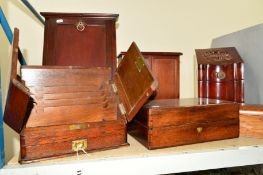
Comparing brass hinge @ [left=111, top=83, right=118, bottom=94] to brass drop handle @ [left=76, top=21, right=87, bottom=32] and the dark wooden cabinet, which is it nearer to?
the dark wooden cabinet

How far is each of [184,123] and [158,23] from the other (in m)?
0.94

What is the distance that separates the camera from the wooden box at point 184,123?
84 cm

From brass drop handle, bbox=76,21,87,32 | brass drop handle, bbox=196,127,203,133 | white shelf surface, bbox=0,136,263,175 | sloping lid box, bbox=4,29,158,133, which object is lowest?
white shelf surface, bbox=0,136,263,175

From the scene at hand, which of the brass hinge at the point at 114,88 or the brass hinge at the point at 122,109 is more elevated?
the brass hinge at the point at 114,88

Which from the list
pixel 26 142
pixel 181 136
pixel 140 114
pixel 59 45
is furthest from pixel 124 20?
pixel 26 142

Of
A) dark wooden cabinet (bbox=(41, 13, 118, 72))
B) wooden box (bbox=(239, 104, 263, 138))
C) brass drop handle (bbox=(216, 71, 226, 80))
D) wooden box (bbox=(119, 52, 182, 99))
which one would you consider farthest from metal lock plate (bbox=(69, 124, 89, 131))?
brass drop handle (bbox=(216, 71, 226, 80))

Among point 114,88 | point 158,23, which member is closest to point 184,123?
point 114,88

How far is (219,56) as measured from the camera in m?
1.27

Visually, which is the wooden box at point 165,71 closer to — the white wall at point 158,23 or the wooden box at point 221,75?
the wooden box at point 221,75

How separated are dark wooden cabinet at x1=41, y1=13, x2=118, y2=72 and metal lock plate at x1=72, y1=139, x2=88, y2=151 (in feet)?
1.61

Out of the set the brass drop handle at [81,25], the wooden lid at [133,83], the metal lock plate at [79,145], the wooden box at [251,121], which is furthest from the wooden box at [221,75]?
the metal lock plate at [79,145]

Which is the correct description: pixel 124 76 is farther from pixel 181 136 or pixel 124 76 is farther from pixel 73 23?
pixel 73 23

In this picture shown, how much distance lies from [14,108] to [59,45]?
56 centimetres

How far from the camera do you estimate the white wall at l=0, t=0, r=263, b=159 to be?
1356 millimetres
